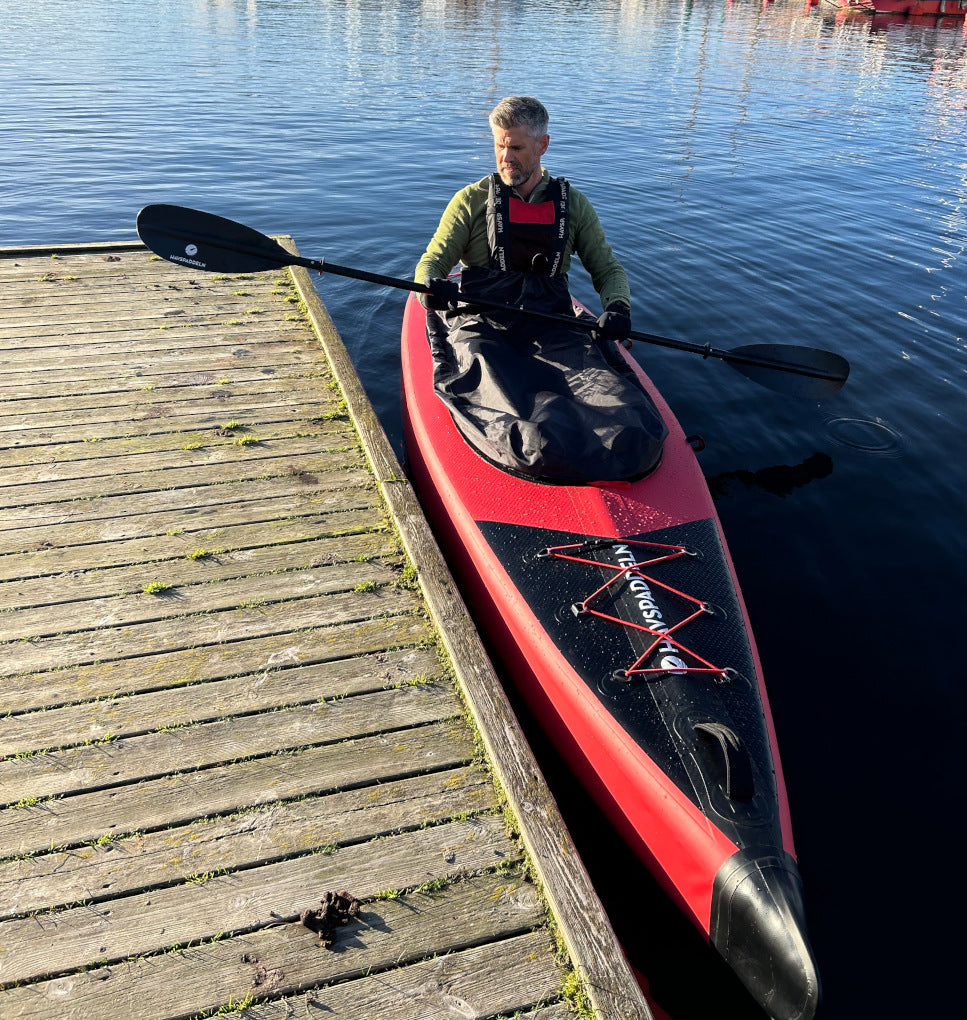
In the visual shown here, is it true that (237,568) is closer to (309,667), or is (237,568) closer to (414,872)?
(309,667)

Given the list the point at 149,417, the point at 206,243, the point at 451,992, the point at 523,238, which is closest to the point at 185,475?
the point at 149,417

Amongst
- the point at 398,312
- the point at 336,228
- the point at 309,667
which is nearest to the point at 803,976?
the point at 309,667

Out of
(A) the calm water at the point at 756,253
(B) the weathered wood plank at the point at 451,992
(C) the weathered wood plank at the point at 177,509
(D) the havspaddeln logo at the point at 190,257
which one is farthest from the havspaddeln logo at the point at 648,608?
(D) the havspaddeln logo at the point at 190,257

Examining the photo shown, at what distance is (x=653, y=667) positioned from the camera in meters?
3.00

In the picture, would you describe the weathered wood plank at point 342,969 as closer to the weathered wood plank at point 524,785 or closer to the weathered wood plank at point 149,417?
the weathered wood plank at point 524,785

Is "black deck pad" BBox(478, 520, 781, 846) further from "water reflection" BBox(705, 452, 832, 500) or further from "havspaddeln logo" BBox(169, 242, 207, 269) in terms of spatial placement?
"havspaddeln logo" BBox(169, 242, 207, 269)

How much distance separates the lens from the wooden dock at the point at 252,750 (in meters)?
2.13

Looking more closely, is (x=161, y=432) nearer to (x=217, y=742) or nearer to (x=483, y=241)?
(x=483, y=241)

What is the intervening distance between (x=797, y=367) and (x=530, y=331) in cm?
189

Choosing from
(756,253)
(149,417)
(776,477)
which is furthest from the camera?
(756,253)

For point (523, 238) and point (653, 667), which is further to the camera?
point (523, 238)

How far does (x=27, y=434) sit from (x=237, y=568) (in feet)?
5.84

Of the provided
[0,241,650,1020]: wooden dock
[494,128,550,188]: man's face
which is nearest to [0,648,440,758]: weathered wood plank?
[0,241,650,1020]: wooden dock

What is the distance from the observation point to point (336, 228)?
33.4ft
